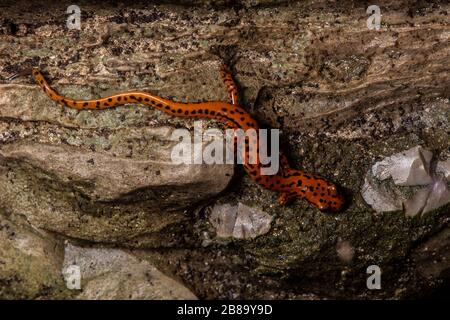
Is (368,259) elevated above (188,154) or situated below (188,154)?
below

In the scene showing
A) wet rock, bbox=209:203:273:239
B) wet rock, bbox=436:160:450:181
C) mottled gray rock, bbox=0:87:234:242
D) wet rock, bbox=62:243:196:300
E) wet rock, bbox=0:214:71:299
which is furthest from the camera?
wet rock, bbox=209:203:273:239

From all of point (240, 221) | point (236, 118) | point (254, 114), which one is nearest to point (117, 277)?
point (240, 221)

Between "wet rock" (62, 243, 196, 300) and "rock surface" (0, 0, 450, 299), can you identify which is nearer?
"wet rock" (62, 243, 196, 300)

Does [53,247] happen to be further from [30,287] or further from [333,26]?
[333,26]

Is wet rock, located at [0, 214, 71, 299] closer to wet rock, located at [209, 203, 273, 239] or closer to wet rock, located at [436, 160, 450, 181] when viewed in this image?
wet rock, located at [209, 203, 273, 239]

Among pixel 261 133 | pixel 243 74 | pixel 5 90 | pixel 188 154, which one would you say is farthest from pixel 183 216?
pixel 5 90

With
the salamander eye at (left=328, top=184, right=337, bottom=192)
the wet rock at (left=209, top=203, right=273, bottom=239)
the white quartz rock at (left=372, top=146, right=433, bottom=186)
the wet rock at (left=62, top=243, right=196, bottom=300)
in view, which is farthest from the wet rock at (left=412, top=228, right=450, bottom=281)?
the wet rock at (left=62, top=243, right=196, bottom=300)
